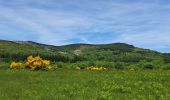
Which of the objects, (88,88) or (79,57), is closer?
(88,88)

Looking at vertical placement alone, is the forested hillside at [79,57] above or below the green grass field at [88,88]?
above

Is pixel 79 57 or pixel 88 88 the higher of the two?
pixel 79 57

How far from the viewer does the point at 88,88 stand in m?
31.1

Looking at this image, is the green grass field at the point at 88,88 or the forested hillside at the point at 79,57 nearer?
the green grass field at the point at 88,88

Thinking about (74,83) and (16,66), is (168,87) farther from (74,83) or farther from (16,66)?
(16,66)

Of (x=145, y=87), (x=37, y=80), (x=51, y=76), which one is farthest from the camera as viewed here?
(x=51, y=76)

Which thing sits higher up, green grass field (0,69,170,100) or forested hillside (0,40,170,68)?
forested hillside (0,40,170,68)

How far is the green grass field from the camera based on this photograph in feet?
90.5

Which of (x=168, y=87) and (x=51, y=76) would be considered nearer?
(x=168, y=87)

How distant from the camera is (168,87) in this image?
32062mm

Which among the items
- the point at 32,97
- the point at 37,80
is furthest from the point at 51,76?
the point at 32,97

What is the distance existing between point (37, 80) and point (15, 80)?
1.92 m

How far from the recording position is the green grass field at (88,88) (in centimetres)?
2758

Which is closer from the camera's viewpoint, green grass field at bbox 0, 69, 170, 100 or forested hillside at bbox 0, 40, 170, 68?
green grass field at bbox 0, 69, 170, 100
